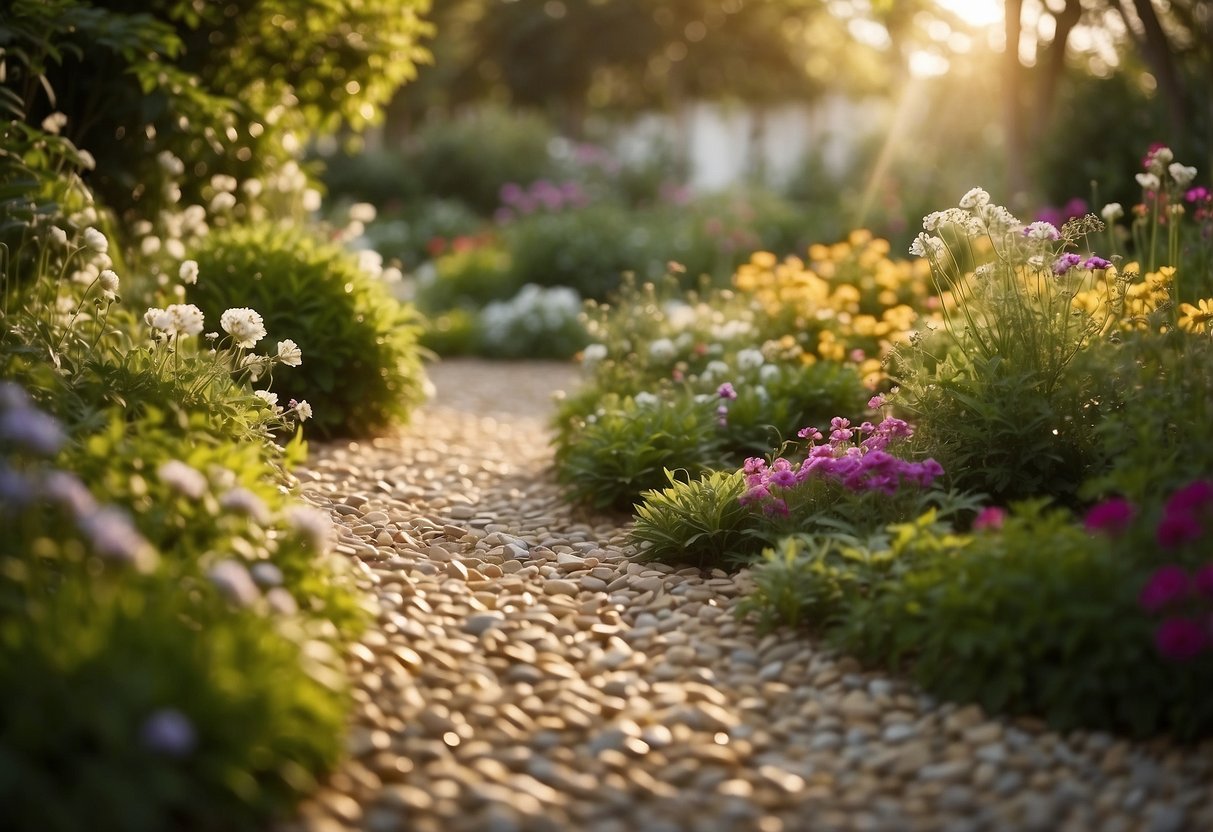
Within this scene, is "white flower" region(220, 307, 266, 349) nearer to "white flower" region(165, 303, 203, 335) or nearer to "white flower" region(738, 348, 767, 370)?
"white flower" region(165, 303, 203, 335)

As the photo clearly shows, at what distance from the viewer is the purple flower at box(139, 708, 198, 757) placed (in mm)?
1698

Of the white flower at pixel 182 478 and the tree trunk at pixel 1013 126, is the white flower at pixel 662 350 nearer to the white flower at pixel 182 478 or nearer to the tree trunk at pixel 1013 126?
the white flower at pixel 182 478

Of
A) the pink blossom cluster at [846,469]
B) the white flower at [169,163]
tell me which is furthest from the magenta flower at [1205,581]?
the white flower at [169,163]

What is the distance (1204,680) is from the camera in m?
2.32

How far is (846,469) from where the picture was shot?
323 cm

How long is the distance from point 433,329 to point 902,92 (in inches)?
639

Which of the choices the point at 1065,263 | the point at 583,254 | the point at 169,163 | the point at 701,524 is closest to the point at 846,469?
the point at 701,524

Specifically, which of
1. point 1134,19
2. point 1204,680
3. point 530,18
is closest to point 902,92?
point 530,18

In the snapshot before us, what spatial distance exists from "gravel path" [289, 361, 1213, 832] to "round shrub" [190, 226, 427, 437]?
4.90 ft

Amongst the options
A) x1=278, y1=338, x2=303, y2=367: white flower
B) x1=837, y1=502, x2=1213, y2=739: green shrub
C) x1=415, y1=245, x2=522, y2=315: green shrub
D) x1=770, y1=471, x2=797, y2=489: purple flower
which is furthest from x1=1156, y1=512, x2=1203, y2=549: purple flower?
x1=415, y1=245, x2=522, y2=315: green shrub

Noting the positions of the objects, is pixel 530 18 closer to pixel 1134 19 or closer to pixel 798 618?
pixel 1134 19

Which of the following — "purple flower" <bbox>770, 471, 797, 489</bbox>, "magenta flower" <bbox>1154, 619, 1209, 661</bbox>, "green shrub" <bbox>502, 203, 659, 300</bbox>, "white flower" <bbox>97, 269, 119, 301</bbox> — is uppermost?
"green shrub" <bbox>502, 203, 659, 300</bbox>

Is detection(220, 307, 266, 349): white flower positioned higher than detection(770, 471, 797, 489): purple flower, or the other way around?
detection(220, 307, 266, 349): white flower

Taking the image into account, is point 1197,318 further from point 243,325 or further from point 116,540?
point 116,540
